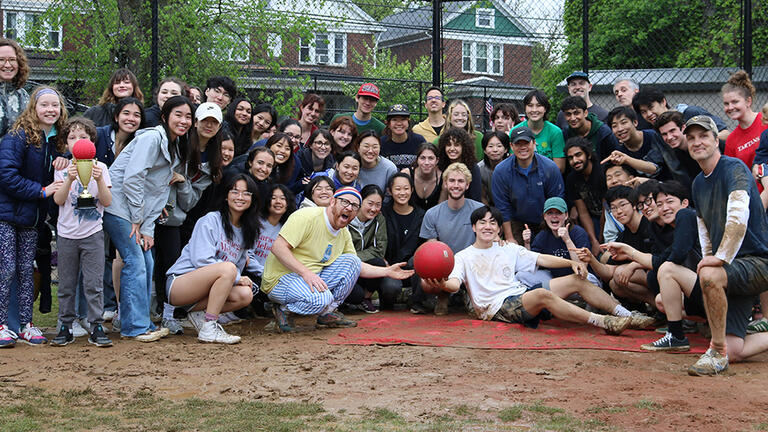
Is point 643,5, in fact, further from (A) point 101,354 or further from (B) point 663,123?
(A) point 101,354

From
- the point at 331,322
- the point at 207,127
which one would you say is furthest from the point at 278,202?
the point at 331,322

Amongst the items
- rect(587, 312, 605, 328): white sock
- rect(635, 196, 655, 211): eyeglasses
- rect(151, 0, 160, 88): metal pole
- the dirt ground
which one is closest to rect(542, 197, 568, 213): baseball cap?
rect(635, 196, 655, 211): eyeglasses

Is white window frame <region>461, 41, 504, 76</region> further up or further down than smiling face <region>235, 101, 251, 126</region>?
further up

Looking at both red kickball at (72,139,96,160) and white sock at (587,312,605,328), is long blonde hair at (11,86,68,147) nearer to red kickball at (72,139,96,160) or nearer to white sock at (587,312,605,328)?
red kickball at (72,139,96,160)

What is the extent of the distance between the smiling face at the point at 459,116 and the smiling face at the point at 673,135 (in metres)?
2.24

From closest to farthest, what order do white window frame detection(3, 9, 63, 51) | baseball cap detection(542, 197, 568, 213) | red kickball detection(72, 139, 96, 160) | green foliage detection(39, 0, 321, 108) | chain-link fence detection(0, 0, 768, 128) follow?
red kickball detection(72, 139, 96, 160), baseball cap detection(542, 197, 568, 213), green foliage detection(39, 0, 321, 108), chain-link fence detection(0, 0, 768, 128), white window frame detection(3, 9, 63, 51)

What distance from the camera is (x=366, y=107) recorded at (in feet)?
30.6

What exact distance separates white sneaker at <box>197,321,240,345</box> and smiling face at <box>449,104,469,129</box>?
387 cm

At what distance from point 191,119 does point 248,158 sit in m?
0.91

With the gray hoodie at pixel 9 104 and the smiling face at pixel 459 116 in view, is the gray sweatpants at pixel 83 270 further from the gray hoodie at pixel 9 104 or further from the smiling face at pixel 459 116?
the smiling face at pixel 459 116

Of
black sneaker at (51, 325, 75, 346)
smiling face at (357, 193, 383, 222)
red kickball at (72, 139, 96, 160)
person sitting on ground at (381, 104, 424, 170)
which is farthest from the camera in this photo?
person sitting on ground at (381, 104, 424, 170)

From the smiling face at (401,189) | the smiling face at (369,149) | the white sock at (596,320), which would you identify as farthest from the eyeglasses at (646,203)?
the smiling face at (369,149)

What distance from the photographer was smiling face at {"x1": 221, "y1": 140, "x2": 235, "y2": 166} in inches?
298

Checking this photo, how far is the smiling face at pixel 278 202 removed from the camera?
7.38 meters
